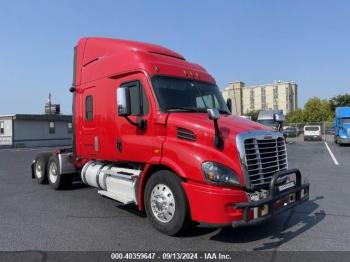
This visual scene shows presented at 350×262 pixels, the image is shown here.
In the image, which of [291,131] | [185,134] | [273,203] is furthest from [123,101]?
[291,131]

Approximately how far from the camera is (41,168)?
11.3m

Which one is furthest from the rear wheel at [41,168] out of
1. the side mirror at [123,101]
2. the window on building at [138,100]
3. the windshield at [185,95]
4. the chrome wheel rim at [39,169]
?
the windshield at [185,95]

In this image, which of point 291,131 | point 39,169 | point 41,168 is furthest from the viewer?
point 291,131

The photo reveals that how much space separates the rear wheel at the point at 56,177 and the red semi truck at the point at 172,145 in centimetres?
145

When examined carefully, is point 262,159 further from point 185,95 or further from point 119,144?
point 119,144

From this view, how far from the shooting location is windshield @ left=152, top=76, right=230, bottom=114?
21.9 feet

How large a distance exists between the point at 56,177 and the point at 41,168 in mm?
1178

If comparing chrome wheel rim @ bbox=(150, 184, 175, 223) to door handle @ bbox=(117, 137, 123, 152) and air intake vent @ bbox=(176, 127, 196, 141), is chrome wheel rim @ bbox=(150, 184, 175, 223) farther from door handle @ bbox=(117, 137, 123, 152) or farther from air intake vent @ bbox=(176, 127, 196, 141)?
door handle @ bbox=(117, 137, 123, 152)

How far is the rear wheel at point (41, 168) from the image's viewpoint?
11.1 meters

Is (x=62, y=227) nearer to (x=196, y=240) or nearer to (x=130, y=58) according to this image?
(x=196, y=240)

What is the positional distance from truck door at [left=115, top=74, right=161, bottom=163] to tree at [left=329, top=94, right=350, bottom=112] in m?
94.8

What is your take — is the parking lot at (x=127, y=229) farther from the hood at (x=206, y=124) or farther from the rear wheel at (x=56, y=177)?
the hood at (x=206, y=124)

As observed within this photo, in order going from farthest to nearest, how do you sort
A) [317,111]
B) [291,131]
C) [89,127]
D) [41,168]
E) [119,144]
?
[317,111] → [291,131] → [41,168] → [89,127] → [119,144]

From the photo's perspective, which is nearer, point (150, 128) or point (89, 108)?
point (150, 128)
